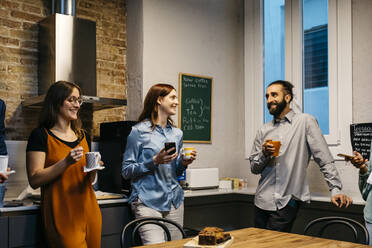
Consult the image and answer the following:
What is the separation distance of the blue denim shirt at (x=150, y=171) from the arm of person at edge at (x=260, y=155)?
1.93 ft

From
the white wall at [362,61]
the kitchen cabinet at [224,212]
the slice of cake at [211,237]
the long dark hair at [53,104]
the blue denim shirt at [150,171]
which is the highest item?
the white wall at [362,61]

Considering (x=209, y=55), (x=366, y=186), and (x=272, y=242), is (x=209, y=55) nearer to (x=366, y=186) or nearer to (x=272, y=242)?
(x=366, y=186)

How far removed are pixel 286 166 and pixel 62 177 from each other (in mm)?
1608

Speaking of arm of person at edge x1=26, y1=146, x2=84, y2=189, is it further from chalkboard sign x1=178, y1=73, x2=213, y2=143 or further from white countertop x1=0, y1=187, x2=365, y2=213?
chalkboard sign x1=178, y1=73, x2=213, y2=143

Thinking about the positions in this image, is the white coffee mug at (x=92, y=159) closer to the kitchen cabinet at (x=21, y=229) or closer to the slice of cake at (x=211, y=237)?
the kitchen cabinet at (x=21, y=229)

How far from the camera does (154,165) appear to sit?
2.78 m

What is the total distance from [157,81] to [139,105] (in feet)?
1.01

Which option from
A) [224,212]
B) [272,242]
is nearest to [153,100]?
[272,242]

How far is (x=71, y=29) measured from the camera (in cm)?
356

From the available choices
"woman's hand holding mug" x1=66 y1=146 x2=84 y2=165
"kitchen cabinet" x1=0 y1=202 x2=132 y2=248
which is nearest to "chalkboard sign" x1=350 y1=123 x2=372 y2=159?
"woman's hand holding mug" x1=66 y1=146 x2=84 y2=165

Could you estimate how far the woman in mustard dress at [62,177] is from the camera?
2.45 meters

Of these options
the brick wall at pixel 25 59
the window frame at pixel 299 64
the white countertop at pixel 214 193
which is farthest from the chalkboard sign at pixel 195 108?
the brick wall at pixel 25 59

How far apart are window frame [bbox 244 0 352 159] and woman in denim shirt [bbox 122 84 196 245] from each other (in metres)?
1.71

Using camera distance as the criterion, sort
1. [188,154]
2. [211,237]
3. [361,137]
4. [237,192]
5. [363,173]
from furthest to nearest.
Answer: [237,192] → [361,137] → [188,154] → [363,173] → [211,237]
